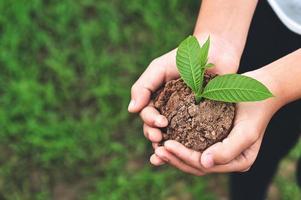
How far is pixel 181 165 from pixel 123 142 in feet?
3.57

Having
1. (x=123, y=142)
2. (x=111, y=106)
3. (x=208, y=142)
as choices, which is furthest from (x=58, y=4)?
(x=208, y=142)

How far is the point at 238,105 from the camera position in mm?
1405

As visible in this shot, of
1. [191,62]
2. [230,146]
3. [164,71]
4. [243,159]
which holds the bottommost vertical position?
[243,159]

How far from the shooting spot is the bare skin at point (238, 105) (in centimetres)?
137

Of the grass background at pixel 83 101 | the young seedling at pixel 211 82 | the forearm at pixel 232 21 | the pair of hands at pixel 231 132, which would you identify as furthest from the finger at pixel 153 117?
the grass background at pixel 83 101

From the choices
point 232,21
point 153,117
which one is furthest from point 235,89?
point 232,21

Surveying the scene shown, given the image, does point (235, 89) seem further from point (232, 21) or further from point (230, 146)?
point (232, 21)

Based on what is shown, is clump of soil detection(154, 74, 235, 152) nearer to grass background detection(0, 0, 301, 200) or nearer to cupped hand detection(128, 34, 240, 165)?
cupped hand detection(128, 34, 240, 165)

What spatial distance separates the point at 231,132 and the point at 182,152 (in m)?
0.15

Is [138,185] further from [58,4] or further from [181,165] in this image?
[58,4]

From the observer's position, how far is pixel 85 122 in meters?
2.57

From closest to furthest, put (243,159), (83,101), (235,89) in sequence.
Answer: (235,89) < (243,159) < (83,101)

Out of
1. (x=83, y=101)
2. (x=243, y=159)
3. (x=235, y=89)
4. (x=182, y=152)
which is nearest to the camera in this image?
(x=235, y=89)

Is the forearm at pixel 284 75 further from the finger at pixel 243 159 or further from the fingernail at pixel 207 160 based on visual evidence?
the fingernail at pixel 207 160
